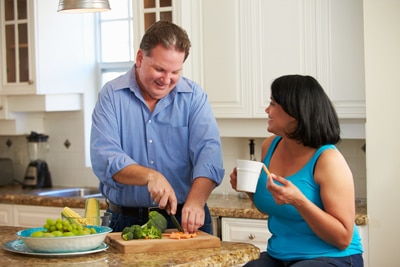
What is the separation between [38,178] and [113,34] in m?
1.16

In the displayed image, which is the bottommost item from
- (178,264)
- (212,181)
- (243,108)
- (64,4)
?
(178,264)

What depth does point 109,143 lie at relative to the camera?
2943 millimetres

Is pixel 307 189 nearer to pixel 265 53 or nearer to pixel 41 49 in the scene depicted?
pixel 265 53

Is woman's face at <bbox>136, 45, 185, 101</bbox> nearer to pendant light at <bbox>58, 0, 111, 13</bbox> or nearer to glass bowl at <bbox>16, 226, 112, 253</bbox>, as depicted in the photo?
pendant light at <bbox>58, 0, 111, 13</bbox>

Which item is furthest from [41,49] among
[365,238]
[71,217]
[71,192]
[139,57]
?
[71,217]

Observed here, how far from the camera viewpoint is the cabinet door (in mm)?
4844

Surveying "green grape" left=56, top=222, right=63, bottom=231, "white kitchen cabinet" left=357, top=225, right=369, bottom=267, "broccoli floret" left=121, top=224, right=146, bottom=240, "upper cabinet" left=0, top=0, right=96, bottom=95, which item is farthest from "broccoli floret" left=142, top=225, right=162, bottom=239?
"upper cabinet" left=0, top=0, right=96, bottom=95

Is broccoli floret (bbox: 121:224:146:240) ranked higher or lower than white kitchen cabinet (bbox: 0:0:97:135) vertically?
lower

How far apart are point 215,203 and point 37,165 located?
5.34 feet

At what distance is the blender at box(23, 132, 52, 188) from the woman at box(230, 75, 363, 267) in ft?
9.85

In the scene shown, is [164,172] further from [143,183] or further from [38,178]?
[38,178]

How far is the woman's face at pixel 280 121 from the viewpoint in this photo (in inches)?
105

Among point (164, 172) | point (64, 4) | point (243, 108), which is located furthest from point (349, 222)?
point (243, 108)

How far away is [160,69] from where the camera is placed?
2.89 metres
